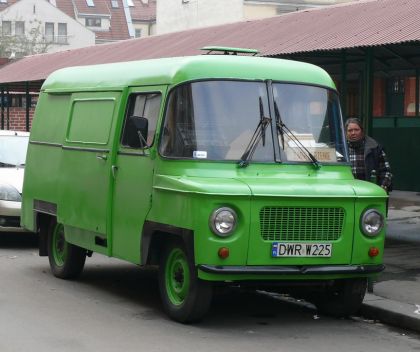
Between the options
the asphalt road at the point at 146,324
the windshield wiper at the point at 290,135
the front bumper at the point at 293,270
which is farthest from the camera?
the windshield wiper at the point at 290,135

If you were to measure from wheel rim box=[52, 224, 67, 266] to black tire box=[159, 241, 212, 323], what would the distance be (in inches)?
100

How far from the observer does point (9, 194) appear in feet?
48.3

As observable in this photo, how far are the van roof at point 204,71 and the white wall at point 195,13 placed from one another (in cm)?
4553

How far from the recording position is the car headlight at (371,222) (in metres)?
9.49

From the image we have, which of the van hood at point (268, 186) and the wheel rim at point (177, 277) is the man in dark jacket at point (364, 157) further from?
the wheel rim at point (177, 277)

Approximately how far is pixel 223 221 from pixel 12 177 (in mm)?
6626

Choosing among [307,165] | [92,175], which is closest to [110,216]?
[92,175]

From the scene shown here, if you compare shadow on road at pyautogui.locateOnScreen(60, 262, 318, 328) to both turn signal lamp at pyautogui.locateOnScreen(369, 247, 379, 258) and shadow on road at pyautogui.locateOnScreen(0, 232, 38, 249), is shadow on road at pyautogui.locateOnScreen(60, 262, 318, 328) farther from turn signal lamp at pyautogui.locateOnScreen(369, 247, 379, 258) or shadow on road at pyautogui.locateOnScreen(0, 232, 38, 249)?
shadow on road at pyautogui.locateOnScreen(0, 232, 38, 249)

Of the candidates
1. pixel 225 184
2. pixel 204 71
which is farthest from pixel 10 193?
pixel 225 184

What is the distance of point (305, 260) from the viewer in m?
9.23

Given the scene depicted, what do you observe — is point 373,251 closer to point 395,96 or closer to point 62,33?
point 395,96

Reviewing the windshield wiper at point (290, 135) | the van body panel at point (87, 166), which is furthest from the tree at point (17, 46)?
the windshield wiper at point (290, 135)

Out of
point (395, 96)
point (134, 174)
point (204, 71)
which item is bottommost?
point (134, 174)

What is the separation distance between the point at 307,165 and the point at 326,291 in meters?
1.17
